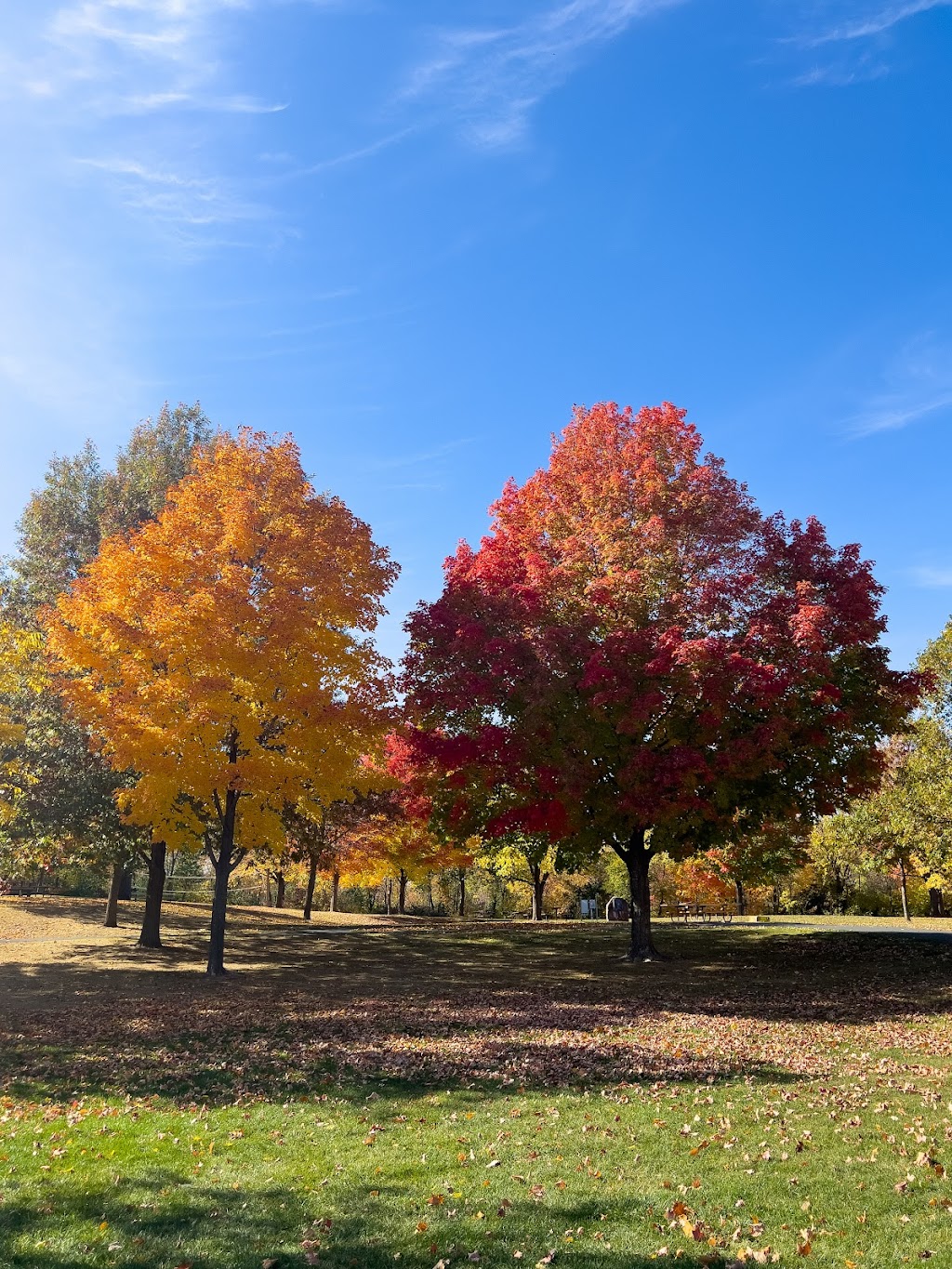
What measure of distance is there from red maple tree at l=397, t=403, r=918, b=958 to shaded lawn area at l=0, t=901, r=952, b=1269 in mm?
5058

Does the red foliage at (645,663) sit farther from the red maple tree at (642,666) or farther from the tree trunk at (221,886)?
the tree trunk at (221,886)

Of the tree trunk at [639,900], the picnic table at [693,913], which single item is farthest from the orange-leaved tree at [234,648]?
the picnic table at [693,913]

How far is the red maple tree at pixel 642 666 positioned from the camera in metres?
19.7

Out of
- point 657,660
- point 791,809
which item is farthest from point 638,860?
point 657,660

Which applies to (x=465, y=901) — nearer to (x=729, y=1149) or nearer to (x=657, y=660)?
(x=657, y=660)

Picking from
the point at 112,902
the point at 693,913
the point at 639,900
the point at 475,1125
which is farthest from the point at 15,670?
the point at 693,913

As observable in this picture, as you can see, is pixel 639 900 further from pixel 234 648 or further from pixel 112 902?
pixel 112 902

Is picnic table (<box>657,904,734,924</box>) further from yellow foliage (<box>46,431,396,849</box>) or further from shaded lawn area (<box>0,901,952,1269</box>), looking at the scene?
yellow foliage (<box>46,431,396,849</box>)

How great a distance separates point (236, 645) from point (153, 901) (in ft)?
40.7

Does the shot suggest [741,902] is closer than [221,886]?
No

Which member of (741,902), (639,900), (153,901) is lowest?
(741,902)

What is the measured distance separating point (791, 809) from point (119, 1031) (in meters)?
17.4

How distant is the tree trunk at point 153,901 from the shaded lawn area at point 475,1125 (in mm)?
7593

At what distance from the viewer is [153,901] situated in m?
26.6
